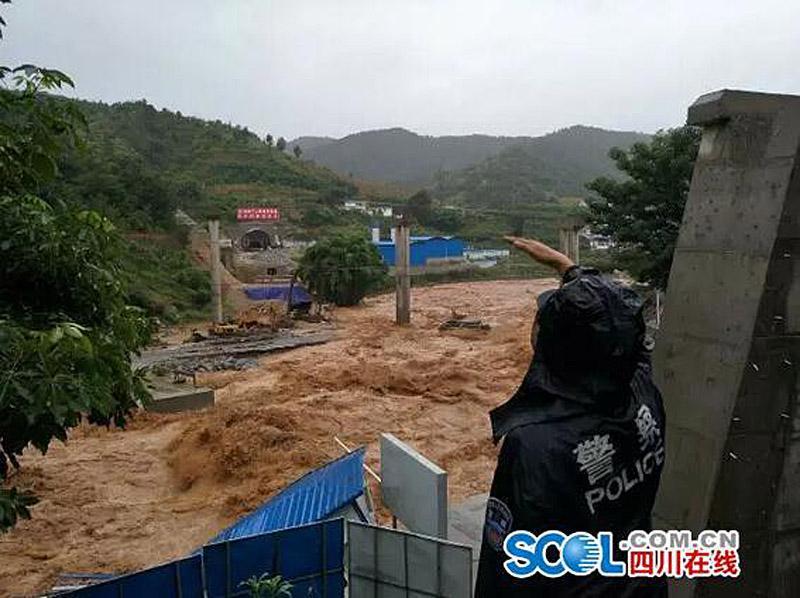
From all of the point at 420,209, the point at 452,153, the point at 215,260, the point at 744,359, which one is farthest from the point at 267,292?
the point at 452,153

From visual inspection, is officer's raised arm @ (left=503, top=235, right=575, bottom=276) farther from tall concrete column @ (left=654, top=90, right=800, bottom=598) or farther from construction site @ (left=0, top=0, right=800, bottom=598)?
tall concrete column @ (left=654, top=90, right=800, bottom=598)

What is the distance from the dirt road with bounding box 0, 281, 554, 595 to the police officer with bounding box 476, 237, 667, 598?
6264mm

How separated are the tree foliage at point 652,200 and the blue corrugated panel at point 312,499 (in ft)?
25.1

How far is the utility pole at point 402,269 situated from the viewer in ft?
65.1

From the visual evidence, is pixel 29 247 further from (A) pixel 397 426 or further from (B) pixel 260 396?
(B) pixel 260 396

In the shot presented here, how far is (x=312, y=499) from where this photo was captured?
446cm

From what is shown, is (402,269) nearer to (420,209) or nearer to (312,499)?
(312,499)

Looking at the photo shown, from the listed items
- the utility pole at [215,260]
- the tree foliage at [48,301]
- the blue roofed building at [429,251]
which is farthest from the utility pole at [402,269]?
the blue roofed building at [429,251]

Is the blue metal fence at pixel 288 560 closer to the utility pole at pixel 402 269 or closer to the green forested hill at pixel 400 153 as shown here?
the utility pole at pixel 402 269

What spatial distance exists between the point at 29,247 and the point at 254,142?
63.3 m

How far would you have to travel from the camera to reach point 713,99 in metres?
2.69

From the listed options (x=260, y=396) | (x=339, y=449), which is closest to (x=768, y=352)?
(x=339, y=449)

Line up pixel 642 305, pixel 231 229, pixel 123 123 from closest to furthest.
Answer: pixel 642 305
pixel 231 229
pixel 123 123

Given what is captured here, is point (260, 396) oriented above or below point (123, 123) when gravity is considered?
below
